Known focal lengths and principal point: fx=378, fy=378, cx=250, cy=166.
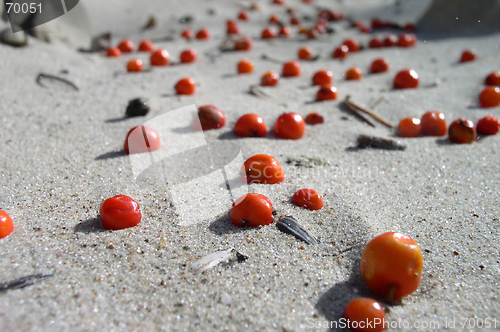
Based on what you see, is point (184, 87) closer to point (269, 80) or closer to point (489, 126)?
point (269, 80)

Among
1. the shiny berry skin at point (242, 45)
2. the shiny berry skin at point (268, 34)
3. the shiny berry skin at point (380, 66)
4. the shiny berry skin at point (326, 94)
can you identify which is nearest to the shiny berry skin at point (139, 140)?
the shiny berry skin at point (326, 94)

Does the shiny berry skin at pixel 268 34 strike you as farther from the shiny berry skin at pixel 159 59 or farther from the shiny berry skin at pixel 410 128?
the shiny berry skin at pixel 410 128

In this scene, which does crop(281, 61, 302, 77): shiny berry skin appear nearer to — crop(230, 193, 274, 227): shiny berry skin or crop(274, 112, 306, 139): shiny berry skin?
crop(274, 112, 306, 139): shiny berry skin

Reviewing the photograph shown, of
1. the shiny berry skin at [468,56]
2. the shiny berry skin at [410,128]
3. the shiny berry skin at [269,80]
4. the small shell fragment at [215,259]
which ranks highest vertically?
the small shell fragment at [215,259]

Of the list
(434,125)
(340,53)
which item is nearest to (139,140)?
(434,125)

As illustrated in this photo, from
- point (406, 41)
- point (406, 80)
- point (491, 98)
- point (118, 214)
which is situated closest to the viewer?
point (118, 214)

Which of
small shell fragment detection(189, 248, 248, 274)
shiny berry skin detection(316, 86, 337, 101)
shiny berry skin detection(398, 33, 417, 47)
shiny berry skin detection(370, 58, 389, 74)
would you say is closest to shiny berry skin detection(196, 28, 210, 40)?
shiny berry skin detection(370, 58, 389, 74)
